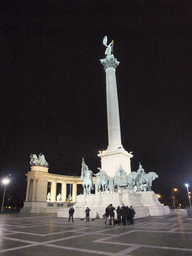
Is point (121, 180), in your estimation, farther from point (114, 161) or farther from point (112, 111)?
point (112, 111)

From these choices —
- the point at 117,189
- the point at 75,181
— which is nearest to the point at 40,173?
the point at 75,181

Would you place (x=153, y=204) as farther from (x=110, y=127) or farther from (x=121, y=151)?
(x=110, y=127)

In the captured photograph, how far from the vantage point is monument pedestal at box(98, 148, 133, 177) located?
3225 centimetres

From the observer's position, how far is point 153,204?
2952cm

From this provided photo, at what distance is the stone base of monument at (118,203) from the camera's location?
24891 mm

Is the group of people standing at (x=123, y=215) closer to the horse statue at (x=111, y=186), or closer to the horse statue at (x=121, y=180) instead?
the horse statue at (x=121, y=180)

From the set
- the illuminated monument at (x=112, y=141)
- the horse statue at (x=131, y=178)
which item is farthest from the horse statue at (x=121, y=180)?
the illuminated monument at (x=112, y=141)

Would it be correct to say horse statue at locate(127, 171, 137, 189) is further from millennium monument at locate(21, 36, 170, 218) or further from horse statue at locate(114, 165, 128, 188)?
horse statue at locate(114, 165, 128, 188)

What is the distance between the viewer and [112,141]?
3547 cm

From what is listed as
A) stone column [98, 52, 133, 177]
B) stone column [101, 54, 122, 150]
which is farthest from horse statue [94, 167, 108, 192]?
stone column [101, 54, 122, 150]

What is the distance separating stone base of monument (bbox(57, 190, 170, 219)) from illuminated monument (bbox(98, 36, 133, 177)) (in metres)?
5.06

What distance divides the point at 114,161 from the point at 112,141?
4.12 m

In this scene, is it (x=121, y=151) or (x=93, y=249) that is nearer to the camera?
(x=93, y=249)

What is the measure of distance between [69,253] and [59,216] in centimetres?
2320
